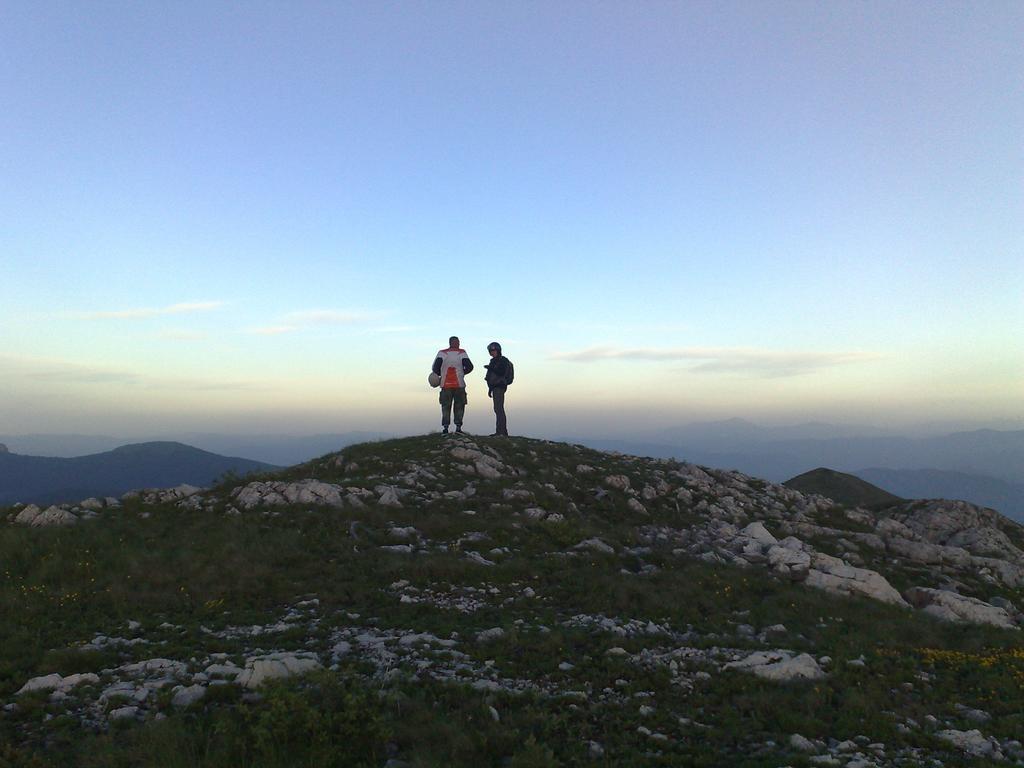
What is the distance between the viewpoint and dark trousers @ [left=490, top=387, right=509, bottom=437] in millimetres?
29594

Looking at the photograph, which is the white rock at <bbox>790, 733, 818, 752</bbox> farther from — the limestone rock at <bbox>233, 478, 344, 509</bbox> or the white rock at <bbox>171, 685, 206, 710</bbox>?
the limestone rock at <bbox>233, 478, 344, 509</bbox>

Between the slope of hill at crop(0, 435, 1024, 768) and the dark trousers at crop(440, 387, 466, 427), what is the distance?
6.41 meters

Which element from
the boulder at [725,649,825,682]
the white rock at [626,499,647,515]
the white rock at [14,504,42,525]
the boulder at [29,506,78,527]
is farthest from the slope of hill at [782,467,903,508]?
the white rock at [14,504,42,525]

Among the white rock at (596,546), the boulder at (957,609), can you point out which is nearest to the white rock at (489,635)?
the white rock at (596,546)

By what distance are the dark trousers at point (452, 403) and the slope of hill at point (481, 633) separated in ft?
21.0

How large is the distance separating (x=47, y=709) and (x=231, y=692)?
2.34 meters

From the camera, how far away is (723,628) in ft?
39.0

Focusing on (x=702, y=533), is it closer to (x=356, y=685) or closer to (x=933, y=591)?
(x=933, y=591)

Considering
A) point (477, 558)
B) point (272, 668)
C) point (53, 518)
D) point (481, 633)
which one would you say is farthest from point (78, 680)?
point (53, 518)

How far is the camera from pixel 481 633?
1058cm

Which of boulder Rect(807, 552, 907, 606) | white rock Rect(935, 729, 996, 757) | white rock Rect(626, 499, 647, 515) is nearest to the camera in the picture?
white rock Rect(935, 729, 996, 757)

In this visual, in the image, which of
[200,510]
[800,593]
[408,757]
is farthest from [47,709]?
[800,593]

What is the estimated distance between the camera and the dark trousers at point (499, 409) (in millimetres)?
29594

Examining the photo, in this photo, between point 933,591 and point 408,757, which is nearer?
point 408,757
